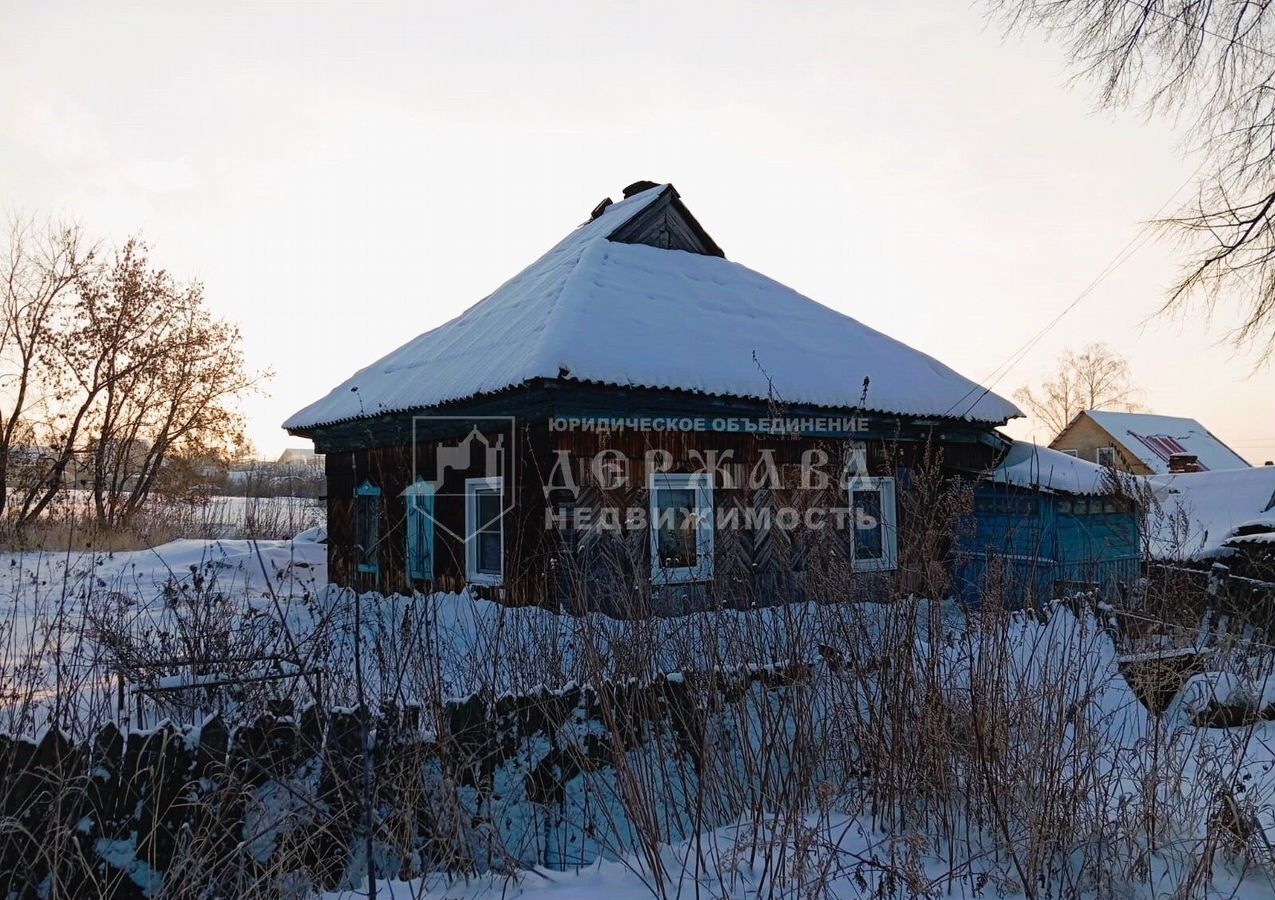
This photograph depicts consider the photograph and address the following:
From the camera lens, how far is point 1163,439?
1506 inches

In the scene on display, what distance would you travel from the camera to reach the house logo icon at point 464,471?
877 centimetres

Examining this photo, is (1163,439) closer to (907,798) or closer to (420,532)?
(420,532)

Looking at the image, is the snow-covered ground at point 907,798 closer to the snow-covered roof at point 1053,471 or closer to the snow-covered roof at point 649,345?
the snow-covered roof at point 649,345

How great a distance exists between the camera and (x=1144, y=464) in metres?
36.6

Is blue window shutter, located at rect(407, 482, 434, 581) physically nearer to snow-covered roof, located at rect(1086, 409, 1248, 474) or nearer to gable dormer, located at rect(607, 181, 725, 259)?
gable dormer, located at rect(607, 181, 725, 259)

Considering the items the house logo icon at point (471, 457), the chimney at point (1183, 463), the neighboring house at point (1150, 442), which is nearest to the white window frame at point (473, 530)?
the house logo icon at point (471, 457)

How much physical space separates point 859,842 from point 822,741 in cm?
38

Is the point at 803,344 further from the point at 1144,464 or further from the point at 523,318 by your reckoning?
the point at 1144,464

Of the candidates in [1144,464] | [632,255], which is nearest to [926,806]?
[632,255]

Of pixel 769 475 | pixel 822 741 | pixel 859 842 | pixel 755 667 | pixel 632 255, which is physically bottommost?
pixel 859 842

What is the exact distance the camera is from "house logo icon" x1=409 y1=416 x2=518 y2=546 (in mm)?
8766

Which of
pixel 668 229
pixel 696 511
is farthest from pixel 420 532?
pixel 668 229

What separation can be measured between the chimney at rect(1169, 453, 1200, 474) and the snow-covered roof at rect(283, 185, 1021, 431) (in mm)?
30148

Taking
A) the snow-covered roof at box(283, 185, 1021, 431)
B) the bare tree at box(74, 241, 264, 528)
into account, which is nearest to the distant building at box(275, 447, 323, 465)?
the bare tree at box(74, 241, 264, 528)
